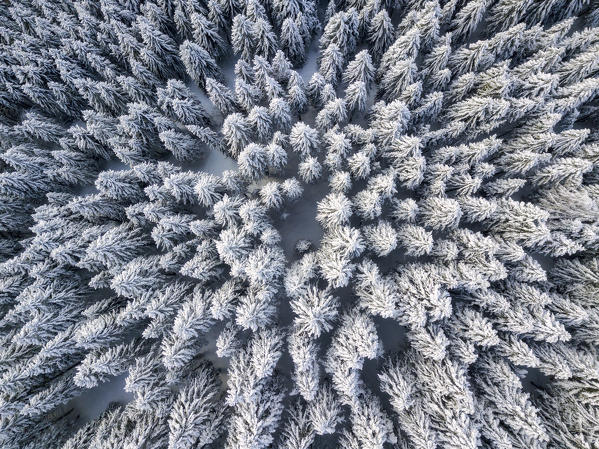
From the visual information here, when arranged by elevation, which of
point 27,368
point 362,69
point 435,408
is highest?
point 362,69

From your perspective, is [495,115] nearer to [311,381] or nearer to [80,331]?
[311,381]

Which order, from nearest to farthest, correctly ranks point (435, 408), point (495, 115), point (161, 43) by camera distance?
point (435, 408)
point (495, 115)
point (161, 43)

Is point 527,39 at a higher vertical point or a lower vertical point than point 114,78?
lower

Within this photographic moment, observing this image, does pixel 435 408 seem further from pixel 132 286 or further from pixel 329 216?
pixel 132 286

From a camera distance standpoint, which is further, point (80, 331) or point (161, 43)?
point (161, 43)

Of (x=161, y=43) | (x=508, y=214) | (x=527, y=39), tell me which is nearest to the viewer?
(x=508, y=214)

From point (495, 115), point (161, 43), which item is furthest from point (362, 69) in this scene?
point (161, 43)
